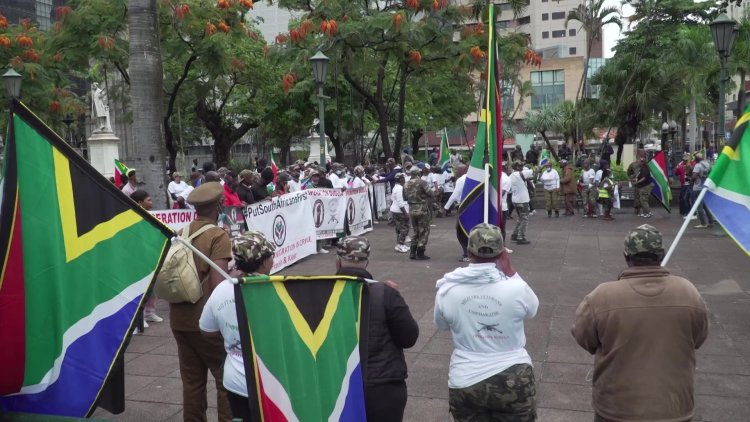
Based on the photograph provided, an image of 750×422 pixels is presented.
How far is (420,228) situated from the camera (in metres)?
12.8

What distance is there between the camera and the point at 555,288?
10211 mm

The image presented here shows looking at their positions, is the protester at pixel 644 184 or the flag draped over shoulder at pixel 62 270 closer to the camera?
the flag draped over shoulder at pixel 62 270

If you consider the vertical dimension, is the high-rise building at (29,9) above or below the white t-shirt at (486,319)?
above

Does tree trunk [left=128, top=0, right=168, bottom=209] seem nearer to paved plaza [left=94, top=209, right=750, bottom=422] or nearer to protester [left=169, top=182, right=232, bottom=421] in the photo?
paved plaza [left=94, top=209, right=750, bottom=422]

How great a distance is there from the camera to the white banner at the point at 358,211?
15.6 meters

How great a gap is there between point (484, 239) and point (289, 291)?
1039 millimetres

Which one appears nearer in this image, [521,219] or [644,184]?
[521,219]

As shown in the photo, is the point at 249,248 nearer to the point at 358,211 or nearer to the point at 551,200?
the point at 358,211

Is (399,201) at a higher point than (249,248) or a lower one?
lower

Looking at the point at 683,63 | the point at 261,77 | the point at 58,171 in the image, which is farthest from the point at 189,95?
the point at 58,171

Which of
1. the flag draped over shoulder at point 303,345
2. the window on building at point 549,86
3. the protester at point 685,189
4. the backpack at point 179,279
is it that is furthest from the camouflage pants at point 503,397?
the window on building at point 549,86

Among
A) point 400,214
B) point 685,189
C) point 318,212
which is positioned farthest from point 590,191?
point 318,212

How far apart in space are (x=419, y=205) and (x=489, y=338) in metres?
9.01

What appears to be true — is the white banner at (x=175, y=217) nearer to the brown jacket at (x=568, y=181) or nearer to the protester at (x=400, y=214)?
the protester at (x=400, y=214)
